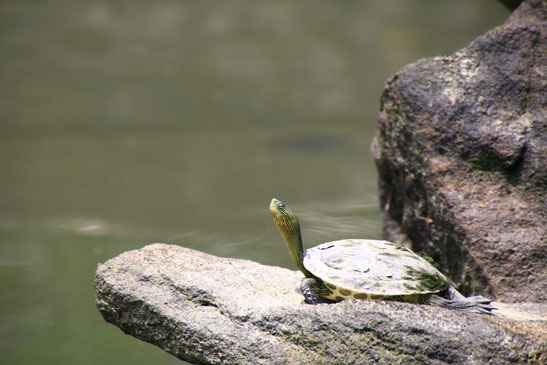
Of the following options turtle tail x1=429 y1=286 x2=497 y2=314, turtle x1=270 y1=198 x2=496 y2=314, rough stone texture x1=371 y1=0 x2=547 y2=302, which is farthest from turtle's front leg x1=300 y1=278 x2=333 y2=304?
rough stone texture x1=371 y1=0 x2=547 y2=302

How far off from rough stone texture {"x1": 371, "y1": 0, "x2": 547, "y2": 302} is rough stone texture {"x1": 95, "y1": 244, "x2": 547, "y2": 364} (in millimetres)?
292

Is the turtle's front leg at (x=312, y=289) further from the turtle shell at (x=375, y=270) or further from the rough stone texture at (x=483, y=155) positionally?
the rough stone texture at (x=483, y=155)

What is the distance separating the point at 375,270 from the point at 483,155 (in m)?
0.86

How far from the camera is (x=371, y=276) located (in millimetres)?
1711

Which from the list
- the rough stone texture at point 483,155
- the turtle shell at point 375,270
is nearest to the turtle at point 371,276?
the turtle shell at point 375,270

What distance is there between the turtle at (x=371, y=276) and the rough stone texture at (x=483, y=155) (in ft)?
1.45

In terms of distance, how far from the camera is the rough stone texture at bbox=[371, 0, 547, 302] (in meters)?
2.15

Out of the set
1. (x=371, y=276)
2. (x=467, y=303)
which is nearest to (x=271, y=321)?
(x=371, y=276)

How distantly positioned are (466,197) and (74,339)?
166 cm

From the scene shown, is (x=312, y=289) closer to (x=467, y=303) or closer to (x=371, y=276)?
(x=371, y=276)

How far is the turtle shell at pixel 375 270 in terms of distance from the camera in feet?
5.56

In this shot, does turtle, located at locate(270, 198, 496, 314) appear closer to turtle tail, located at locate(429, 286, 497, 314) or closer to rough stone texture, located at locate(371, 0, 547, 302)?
turtle tail, located at locate(429, 286, 497, 314)

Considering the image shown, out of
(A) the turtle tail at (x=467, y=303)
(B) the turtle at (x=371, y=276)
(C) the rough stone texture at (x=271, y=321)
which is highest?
(B) the turtle at (x=371, y=276)

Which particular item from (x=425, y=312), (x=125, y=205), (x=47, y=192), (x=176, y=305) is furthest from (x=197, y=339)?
(x=47, y=192)
